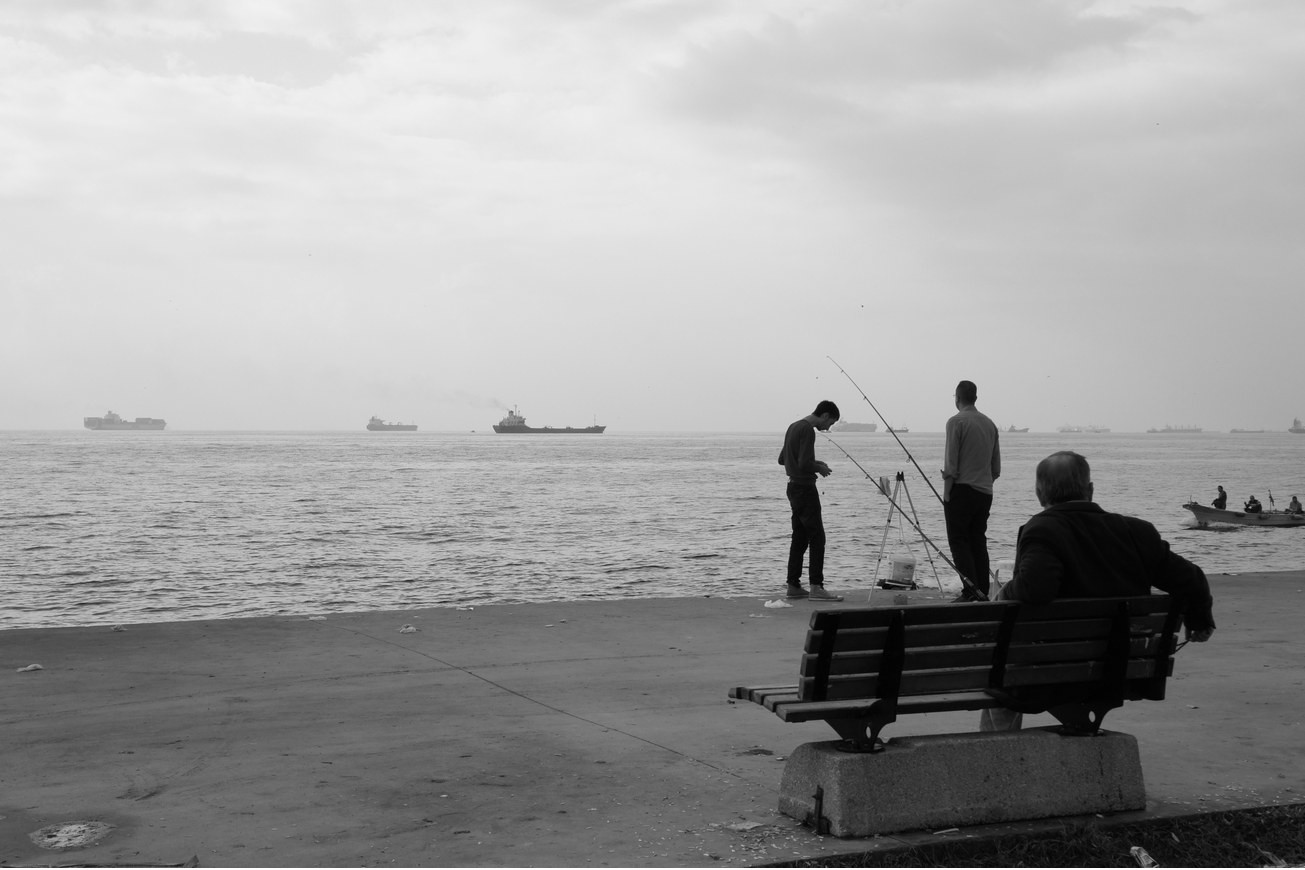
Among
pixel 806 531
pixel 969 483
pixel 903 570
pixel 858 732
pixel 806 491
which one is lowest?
pixel 903 570

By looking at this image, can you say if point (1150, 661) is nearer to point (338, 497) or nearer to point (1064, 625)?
point (1064, 625)

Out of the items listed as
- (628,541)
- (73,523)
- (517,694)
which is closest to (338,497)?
(73,523)

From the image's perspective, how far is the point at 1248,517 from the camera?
3856cm

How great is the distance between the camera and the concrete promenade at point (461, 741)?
4129 millimetres

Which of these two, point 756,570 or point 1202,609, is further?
point 756,570

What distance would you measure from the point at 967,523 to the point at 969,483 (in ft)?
1.03

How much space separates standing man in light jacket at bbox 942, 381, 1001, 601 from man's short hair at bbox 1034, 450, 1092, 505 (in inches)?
199

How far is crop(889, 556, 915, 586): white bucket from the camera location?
39.2ft

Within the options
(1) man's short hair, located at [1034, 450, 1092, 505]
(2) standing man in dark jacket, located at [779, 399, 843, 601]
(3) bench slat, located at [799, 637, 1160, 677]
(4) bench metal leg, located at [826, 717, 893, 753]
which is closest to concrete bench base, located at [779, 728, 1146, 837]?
(4) bench metal leg, located at [826, 717, 893, 753]

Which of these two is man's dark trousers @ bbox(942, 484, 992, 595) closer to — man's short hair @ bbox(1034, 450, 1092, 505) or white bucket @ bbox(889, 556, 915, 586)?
white bucket @ bbox(889, 556, 915, 586)

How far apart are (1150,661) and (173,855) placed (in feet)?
11.5

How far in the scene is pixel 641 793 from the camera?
4656 mm

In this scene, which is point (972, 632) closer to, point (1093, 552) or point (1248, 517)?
point (1093, 552)

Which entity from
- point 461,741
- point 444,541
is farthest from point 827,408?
point 444,541
